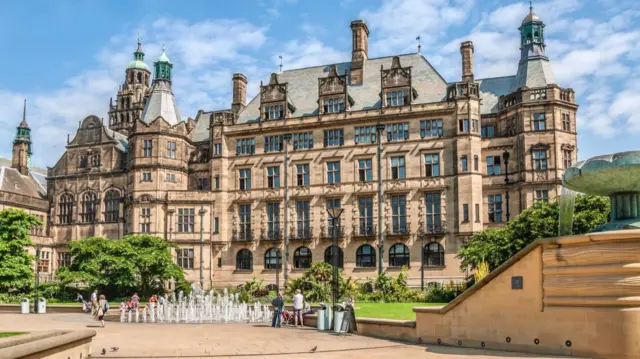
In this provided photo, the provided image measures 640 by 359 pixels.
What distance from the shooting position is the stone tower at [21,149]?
249 feet

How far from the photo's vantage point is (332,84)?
60906 millimetres

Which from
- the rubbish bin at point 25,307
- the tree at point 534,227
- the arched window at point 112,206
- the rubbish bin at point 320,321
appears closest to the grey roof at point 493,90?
the tree at point 534,227

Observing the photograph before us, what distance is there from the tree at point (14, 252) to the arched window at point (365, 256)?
27168mm

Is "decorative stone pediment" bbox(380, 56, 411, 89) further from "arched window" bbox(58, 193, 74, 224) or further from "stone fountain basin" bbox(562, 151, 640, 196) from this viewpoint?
"stone fountain basin" bbox(562, 151, 640, 196)

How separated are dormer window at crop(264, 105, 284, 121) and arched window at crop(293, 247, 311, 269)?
12807mm

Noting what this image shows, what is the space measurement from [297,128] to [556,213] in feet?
89.5

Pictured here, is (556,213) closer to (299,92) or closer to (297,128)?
(297,128)

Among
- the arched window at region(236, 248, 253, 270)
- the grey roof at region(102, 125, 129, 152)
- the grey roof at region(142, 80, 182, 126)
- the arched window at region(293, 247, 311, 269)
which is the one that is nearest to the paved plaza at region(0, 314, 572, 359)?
the arched window at region(293, 247, 311, 269)

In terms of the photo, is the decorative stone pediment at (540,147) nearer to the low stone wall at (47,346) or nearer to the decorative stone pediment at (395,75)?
the decorative stone pediment at (395,75)

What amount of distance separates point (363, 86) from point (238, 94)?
1350 cm

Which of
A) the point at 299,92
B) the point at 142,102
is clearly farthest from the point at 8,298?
the point at 142,102

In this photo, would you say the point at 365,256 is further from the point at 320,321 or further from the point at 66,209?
the point at 66,209

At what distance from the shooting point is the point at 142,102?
94.4 m

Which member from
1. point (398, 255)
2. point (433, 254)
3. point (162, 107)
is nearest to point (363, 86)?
point (398, 255)
